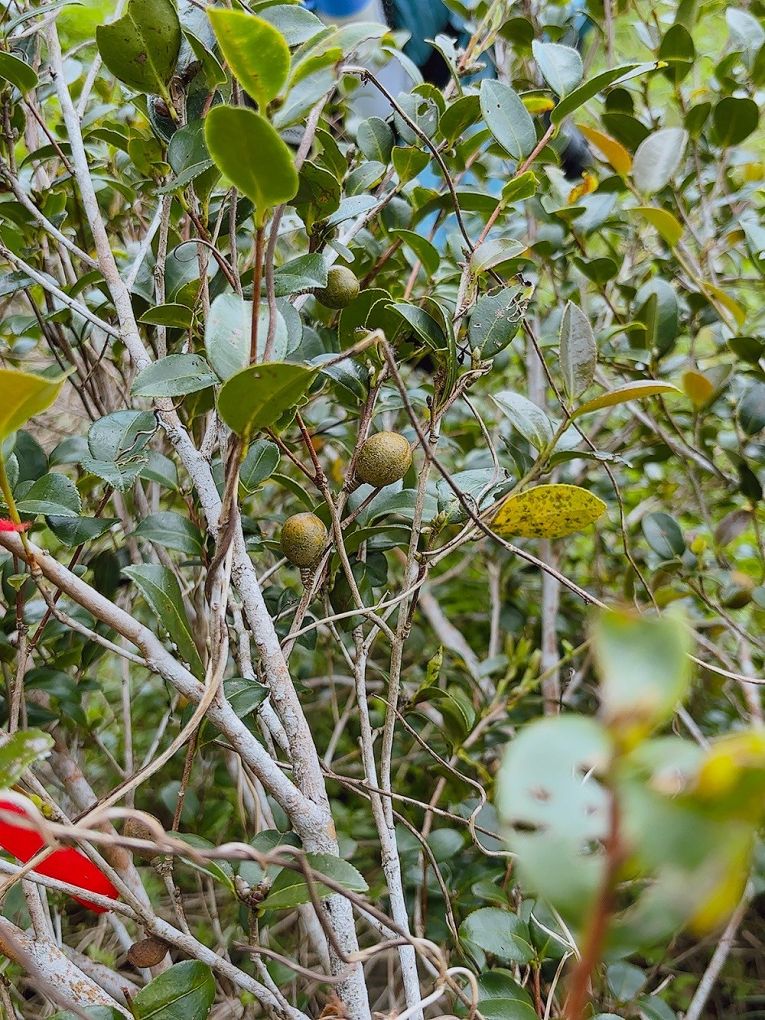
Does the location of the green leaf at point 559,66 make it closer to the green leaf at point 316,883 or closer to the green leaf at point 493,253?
the green leaf at point 493,253

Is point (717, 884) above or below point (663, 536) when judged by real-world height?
above

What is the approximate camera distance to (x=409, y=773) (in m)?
1.30

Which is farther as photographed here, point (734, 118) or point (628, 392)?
point (734, 118)

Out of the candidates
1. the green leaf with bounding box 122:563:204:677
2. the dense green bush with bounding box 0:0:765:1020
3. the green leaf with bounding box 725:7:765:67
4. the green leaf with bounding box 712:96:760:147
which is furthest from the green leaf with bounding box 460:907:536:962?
the green leaf with bounding box 725:7:765:67

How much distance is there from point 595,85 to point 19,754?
0.61 metres

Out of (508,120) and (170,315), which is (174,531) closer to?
(170,315)

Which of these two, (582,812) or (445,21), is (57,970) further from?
(445,21)

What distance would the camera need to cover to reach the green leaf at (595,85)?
0.62 m

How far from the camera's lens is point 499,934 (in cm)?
65

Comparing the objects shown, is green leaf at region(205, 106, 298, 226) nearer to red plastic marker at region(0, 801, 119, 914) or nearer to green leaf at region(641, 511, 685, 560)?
red plastic marker at region(0, 801, 119, 914)

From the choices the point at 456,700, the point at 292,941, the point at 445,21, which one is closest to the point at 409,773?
the point at 292,941

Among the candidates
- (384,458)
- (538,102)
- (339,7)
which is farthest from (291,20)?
(339,7)

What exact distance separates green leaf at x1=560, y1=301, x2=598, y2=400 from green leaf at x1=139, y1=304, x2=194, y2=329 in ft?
0.94

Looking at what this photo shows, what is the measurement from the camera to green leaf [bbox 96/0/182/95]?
0.53 metres
